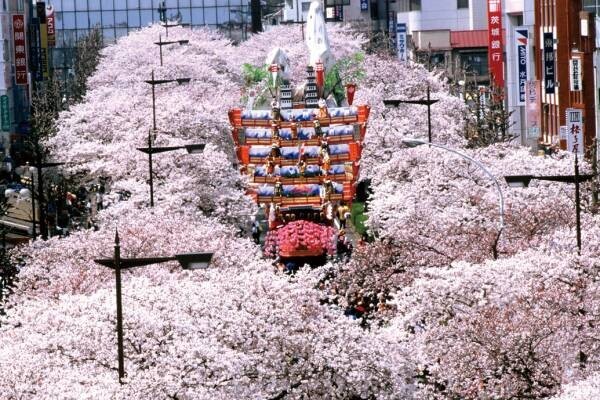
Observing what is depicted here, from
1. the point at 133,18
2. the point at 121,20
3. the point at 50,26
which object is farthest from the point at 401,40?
the point at 133,18

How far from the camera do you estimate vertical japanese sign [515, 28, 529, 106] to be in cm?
8350

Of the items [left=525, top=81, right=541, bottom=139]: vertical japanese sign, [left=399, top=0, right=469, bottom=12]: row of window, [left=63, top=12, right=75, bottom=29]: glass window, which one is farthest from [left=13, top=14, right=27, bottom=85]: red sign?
[left=63, top=12, right=75, bottom=29]: glass window

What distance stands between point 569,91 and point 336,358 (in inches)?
1752

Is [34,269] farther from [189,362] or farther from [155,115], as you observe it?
[155,115]

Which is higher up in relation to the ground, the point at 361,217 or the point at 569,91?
the point at 569,91

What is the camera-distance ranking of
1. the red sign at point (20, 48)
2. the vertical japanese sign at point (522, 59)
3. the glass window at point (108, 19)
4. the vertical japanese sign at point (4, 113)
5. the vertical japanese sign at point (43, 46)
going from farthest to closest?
the glass window at point (108, 19)
the vertical japanese sign at point (43, 46)
the vertical japanese sign at point (4, 113)
the red sign at point (20, 48)
the vertical japanese sign at point (522, 59)

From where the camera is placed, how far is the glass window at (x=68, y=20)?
172 meters

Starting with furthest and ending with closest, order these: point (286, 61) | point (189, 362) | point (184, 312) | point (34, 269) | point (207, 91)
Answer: point (207, 91) → point (286, 61) → point (34, 269) → point (184, 312) → point (189, 362)

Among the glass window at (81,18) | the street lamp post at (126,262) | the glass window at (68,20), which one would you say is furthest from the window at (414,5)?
the street lamp post at (126,262)

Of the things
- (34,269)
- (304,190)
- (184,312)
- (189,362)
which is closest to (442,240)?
(34,269)

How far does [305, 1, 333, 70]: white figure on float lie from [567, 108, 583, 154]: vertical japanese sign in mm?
18445

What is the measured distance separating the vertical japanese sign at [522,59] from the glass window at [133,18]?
3539 inches

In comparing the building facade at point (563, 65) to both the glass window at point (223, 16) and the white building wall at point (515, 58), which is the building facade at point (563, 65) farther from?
the glass window at point (223, 16)

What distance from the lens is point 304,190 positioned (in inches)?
2763
